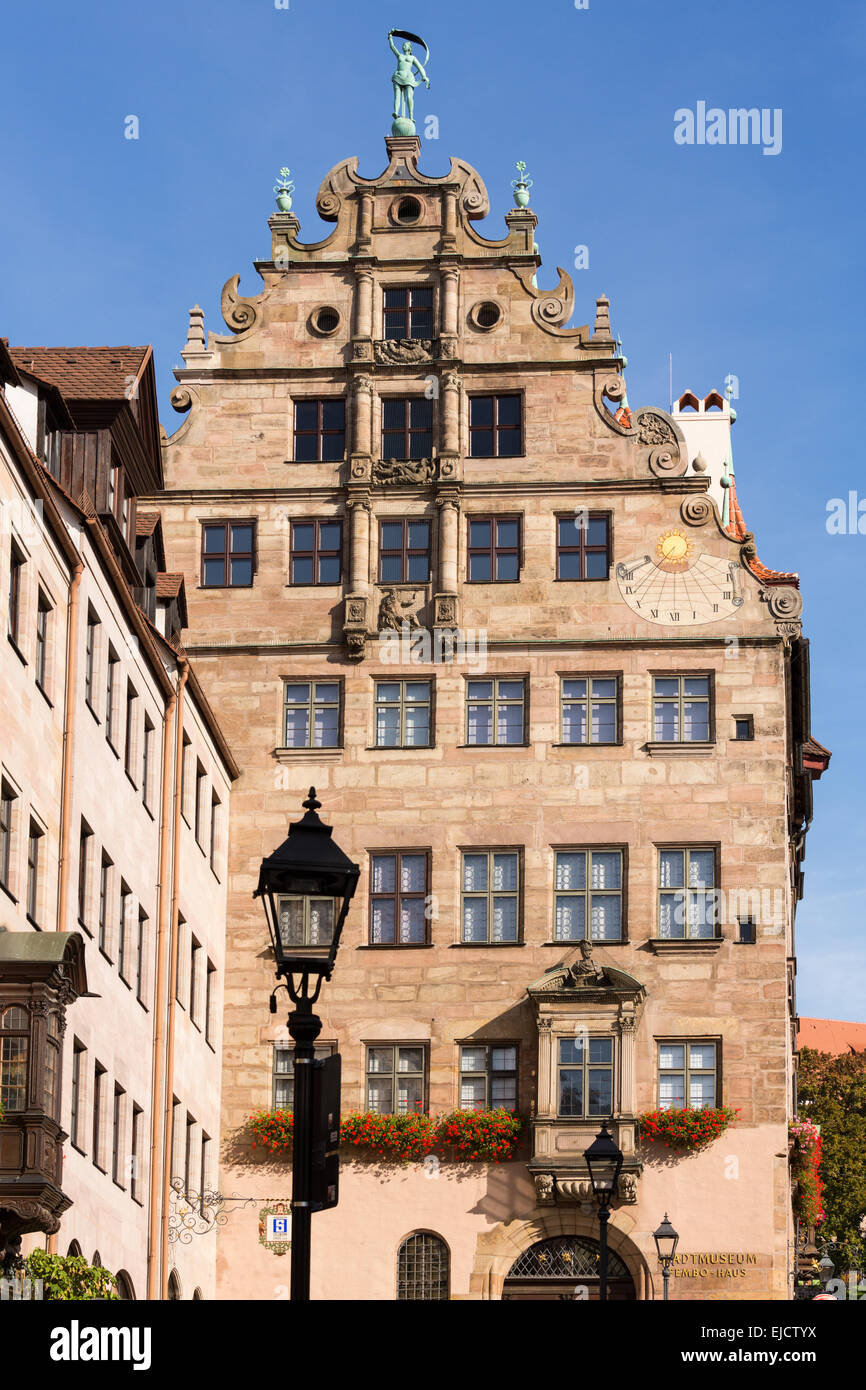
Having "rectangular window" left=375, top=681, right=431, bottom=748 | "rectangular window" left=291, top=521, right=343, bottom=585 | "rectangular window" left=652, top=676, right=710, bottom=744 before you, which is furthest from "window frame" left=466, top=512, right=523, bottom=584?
"rectangular window" left=652, top=676, right=710, bottom=744

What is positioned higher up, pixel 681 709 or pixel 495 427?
pixel 495 427

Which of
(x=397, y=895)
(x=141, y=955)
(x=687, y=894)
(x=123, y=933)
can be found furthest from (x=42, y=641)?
(x=687, y=894)

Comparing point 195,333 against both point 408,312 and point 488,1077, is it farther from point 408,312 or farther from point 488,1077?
point 488,1077

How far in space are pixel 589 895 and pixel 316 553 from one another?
8.22m

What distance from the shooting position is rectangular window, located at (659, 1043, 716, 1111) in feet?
140

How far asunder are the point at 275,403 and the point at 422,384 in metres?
2.83

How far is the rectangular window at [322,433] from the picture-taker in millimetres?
46125

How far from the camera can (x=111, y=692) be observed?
33719mm

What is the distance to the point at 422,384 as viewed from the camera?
151ft

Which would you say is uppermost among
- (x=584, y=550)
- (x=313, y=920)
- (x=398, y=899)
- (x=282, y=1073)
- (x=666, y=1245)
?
(x=584, y=550)

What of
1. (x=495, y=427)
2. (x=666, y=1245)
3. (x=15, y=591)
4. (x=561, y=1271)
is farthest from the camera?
(x=495, y=427)

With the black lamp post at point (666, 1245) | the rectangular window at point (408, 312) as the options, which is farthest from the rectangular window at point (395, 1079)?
the rectangular window at point (408, 312)

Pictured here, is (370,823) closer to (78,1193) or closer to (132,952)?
(132,952)
